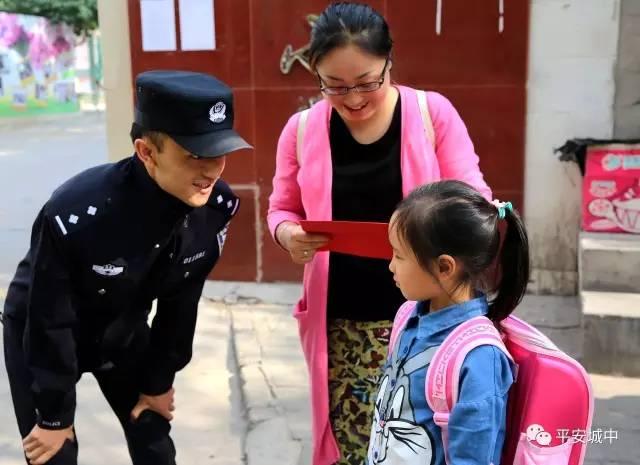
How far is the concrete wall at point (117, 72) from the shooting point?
531 centimetres

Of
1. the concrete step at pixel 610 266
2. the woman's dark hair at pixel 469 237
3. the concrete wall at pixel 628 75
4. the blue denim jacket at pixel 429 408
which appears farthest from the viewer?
the concrete wall at pixel 628 75

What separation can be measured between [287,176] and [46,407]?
0.85 m

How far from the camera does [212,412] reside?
374cm

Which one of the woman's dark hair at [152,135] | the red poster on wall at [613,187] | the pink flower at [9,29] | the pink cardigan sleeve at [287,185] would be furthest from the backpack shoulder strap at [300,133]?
the pink flower at [9,29]

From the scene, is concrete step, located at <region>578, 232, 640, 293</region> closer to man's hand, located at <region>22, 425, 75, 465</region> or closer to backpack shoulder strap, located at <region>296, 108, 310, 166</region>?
backpack shoulder strap, located at <region>296, 108, 310, 166</region>

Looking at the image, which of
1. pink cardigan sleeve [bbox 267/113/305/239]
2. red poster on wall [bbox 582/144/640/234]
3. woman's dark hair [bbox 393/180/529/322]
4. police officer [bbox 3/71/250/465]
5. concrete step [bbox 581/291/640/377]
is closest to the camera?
woman's dark hair [bbox 393/180/529/322]

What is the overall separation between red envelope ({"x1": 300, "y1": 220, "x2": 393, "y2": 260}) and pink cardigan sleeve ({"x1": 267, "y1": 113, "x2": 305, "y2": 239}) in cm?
25

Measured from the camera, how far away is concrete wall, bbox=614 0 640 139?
478 cm

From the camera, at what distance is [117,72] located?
536 cm

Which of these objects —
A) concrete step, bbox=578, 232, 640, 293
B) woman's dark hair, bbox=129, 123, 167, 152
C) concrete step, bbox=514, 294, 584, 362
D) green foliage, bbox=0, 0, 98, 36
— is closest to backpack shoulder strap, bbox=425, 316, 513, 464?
woman's dark hair, bbox=129, 123, 167, 152

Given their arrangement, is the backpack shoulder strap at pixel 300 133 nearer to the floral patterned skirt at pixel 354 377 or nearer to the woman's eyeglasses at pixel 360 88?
the woman's eyeglasses at pixel 360 88

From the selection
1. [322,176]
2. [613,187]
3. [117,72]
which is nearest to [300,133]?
[322,176]

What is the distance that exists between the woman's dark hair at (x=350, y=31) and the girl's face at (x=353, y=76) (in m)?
0.01

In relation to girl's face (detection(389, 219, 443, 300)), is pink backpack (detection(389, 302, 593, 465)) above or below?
below
